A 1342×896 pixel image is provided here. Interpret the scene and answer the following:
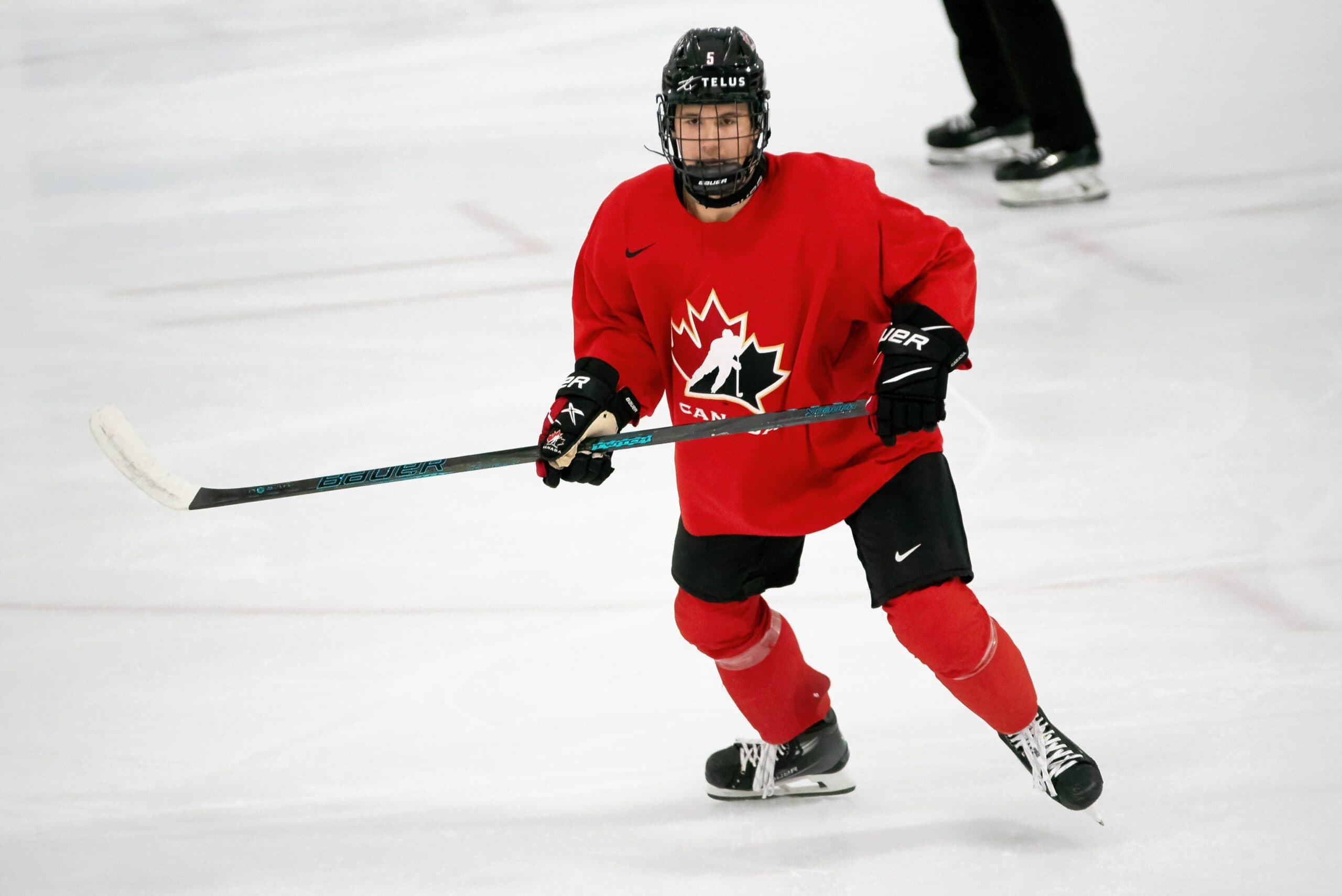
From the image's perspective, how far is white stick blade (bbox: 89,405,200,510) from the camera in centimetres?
191

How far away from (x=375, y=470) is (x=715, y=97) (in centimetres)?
64

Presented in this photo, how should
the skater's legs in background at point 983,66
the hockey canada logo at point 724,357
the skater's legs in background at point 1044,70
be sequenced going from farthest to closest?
the skater's legs in background at point 983,66 < the skater's legs in background at point 1044,70 < the hockey canada logo at point 724,357

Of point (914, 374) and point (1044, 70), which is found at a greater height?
point (914, 374)

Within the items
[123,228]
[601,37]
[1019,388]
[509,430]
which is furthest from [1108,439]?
[601,37]

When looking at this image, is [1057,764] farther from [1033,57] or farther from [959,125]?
[959,125]

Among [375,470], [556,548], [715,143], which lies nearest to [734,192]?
[715,143]

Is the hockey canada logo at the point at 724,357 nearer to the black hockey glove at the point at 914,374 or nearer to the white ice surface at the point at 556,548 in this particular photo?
the black hockey glove at the point at 914,374

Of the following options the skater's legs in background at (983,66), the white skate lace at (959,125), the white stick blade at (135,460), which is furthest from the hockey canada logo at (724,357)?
the white skate lace at (959,125)

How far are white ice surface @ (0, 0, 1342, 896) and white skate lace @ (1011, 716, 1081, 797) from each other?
0.33ft

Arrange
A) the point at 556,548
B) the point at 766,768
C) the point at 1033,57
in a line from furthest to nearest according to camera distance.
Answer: the point at 1033,57
the point at 556,548
the point at 766,768

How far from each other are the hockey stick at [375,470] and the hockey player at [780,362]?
0.04 metres

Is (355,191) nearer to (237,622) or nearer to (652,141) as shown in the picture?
(652,141)

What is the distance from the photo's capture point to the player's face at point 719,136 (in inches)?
65.5

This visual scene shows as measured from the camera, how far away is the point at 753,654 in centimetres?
192
